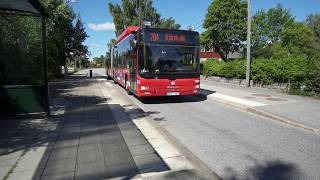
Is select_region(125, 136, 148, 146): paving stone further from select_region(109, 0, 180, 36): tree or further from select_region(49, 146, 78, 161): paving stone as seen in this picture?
select_region(109, 0, 180, 36): tree

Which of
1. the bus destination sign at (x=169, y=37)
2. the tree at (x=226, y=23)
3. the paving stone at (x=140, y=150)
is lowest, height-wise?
the paving stone at (x=140, y=150)

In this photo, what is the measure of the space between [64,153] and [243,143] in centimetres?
381

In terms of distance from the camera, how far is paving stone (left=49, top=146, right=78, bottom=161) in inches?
238

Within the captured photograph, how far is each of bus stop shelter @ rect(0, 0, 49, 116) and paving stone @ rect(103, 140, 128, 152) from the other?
4067 millimetres

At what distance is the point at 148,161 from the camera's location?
228 inches

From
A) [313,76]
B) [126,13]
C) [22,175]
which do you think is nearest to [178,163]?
[22,175]

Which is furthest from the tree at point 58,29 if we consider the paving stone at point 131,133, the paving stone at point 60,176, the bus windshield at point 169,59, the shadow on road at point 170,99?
the paving stone at point 60,176

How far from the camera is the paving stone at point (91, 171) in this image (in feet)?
16.7

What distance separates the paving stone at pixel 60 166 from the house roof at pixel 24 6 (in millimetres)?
5066

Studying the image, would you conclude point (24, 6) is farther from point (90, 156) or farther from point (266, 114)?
point (266, 114)

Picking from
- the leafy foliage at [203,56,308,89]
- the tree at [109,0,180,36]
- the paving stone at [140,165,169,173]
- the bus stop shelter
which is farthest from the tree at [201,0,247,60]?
the paving stone at [140,165,169,173]

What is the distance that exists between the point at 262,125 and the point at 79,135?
5.04m

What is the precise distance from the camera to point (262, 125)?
29.7 ft

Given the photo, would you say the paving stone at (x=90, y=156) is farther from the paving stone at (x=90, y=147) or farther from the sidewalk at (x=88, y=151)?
the paving stone at (x=90, y=147)
